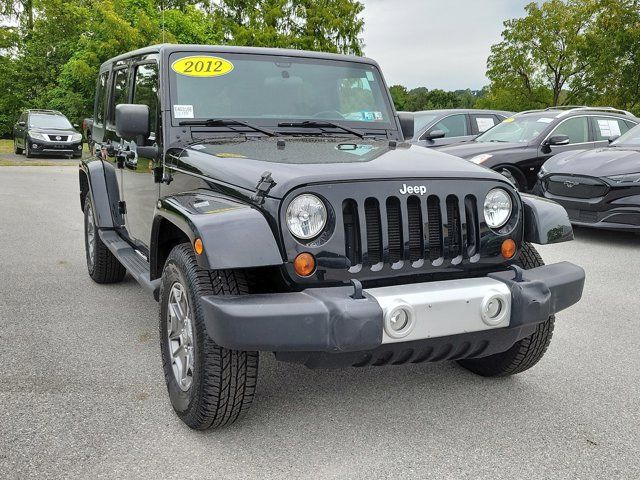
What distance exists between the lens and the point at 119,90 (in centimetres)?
505

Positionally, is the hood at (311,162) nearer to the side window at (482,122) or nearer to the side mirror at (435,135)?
the side mirror at (435,135)

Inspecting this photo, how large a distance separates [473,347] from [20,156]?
21.3m

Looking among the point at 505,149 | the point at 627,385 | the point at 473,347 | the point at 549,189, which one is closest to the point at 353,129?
the point at 473,347

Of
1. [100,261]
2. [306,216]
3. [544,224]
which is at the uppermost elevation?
[306,216]

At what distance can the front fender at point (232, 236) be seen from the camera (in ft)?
8.38

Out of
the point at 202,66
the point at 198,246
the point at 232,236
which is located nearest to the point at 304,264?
the point at 232,236

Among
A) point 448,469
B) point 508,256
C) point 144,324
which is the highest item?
point 508,256

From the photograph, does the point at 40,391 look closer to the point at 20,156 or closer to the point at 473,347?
the point at 473,347

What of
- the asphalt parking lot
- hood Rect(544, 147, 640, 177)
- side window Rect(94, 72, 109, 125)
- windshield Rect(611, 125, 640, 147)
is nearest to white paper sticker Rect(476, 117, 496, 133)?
windshield Rect(611, 125, 640, 147)

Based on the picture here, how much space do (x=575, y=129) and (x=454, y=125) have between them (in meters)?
2.37

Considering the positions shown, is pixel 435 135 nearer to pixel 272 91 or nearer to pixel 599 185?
pixel 599 185

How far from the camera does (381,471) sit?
106 inches

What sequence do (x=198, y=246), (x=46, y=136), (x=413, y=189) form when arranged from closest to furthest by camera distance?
1. (x=198, y=246)
2. (x=413, y=189)
3. (x=46, y=136)

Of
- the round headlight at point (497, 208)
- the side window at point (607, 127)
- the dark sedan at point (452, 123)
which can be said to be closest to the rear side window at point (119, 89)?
the round headlight at point (497, 208)
